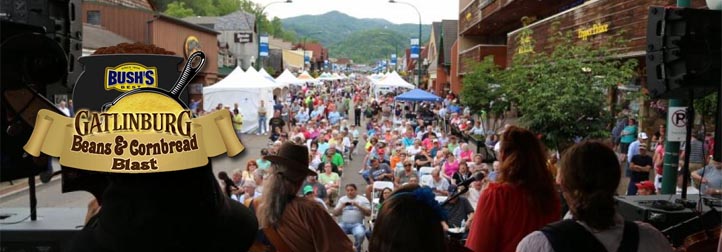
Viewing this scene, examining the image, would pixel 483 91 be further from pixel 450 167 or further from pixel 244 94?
pixel 244 94

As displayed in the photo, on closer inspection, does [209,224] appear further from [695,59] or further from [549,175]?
[695,59]

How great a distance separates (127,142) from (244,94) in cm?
2370

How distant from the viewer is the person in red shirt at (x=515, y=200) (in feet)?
9.80

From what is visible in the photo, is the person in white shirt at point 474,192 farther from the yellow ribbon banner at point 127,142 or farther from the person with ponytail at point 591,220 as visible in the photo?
the yellow ribbon banner at point 127,142

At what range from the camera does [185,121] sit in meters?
1.55

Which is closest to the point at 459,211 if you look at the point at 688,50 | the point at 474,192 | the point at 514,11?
the point at 474,192

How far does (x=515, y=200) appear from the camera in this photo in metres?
3.01

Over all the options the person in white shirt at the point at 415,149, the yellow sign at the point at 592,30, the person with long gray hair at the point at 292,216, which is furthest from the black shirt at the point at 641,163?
the person with long gray hair at the point at 292,216

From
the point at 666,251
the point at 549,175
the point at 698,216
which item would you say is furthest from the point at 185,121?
the point at 698,216

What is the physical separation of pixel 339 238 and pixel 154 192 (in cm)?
147

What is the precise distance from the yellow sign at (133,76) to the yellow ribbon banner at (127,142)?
12 cm

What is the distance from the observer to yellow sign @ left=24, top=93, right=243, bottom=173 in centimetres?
151

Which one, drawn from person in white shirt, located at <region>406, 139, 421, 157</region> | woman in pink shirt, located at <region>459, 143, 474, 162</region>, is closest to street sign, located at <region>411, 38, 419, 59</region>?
person in white shirt, located at <region>406, 139, 421, 157</region>

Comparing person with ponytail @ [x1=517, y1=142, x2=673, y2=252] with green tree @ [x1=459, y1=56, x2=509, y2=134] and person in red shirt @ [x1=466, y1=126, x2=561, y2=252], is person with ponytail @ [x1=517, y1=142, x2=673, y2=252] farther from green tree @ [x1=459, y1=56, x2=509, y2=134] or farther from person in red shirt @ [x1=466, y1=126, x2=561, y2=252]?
green tree @ [x1=459, y1=56, x2=509, y2=134]
